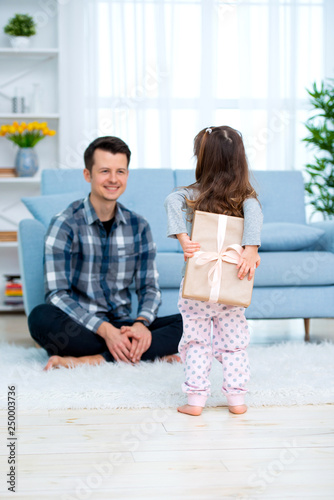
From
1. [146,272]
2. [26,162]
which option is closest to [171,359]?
[146,272]

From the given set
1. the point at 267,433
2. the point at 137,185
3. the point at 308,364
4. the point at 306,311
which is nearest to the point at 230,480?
the point at 267,433

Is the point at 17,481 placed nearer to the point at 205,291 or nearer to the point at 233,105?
the point at 205,291

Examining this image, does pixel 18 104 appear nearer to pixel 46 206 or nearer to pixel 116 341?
pixel 46 206

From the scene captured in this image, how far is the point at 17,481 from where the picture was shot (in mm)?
1154

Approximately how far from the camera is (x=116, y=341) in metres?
2.08

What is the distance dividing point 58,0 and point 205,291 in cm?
340

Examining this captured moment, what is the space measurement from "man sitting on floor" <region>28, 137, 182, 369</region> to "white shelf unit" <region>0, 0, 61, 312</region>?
226 centimetres

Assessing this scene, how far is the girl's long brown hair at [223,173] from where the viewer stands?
164cm

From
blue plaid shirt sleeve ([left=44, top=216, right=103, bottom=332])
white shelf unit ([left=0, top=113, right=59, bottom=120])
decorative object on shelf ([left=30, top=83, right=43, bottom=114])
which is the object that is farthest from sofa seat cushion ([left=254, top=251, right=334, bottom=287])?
decorative object on shelf ([left=30, top=83, right=43, bottom=114])

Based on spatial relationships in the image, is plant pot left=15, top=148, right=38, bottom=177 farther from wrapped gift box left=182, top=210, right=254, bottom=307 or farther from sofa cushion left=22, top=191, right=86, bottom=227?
wrapped gift box left=182, top=210, right=254, bottom=307

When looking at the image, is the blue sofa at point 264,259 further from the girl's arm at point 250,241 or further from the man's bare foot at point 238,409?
the man's bare foot at point 238,409

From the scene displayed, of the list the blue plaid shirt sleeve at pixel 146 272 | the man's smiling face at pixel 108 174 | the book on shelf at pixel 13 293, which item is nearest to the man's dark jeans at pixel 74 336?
the blue plaid shirt sleeve at pixel 146 272

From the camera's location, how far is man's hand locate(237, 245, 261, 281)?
1581 mm

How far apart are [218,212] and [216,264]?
5.9 inches
